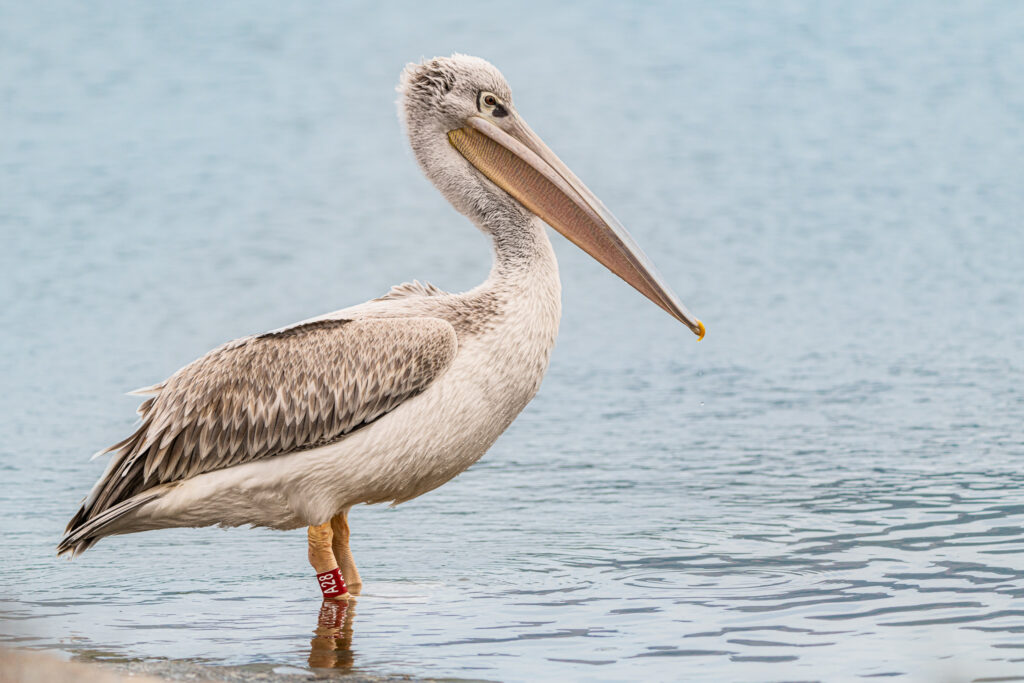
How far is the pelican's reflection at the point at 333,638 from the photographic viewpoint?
550cm

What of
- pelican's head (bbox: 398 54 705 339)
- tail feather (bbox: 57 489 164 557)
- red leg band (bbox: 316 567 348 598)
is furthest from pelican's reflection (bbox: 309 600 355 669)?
pelican's head (bbox: 398 54 705 339)

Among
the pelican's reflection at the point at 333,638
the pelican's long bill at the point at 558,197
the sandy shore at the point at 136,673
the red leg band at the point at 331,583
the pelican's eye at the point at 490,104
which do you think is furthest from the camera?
the pelican's eye at the point at 490,104

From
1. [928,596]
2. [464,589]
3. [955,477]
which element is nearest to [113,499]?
[464,589]

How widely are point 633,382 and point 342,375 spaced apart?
5.42 metres

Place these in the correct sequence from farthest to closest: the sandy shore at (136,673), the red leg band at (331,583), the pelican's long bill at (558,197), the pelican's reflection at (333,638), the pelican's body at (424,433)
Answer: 1. the pelican's long bill at (558,197)
2. the red leg band at (331,583)
3. the pelican's body at (424,433)
4. the pelican's reflection at (333,638)
5. the sandy shore at (136,673)

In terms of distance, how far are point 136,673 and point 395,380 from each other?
5.43 feet

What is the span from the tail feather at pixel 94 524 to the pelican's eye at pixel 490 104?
206cm

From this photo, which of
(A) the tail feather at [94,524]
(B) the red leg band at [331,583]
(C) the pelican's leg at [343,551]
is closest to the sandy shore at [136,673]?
(B) the red leg band at [331,583]

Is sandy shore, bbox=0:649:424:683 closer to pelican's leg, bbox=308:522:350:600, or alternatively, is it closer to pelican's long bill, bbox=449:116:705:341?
pelican's leg, bbox=308:522:350:600

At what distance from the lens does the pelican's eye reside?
259 inches

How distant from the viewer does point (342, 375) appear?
6.14 metres

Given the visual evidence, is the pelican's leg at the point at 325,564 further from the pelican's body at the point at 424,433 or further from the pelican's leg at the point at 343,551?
the pelican's leg at the point at 343,551

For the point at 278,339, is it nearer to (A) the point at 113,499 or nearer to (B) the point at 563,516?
(A) the point at 113,499

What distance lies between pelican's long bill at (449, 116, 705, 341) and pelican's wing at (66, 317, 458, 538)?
76 cm
